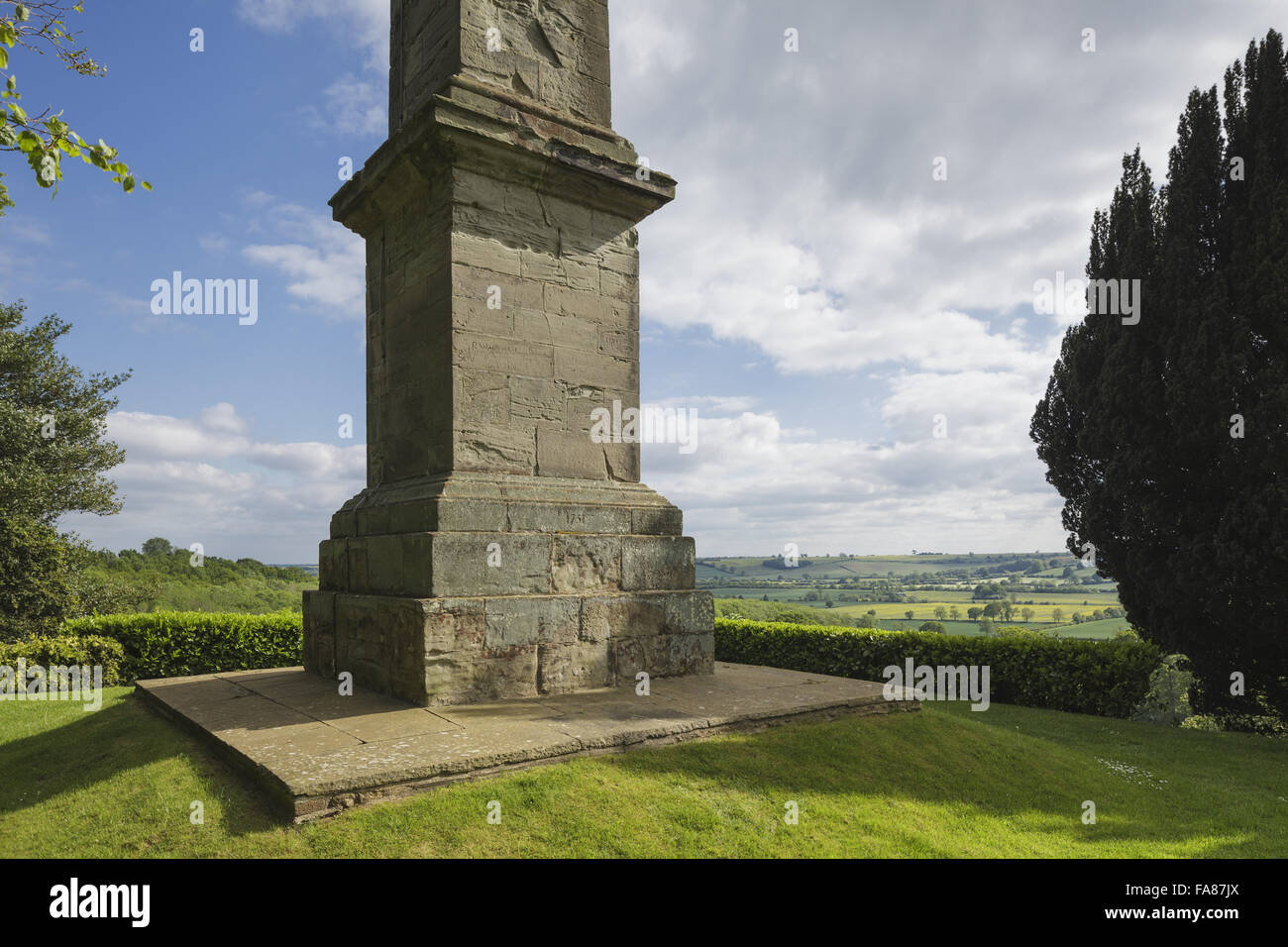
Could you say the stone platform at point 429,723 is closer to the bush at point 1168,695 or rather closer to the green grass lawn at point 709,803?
Answer: the green grass lawn at point 709,803

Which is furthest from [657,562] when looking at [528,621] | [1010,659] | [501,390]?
[1010,659]

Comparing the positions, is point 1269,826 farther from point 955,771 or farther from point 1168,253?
point 1168,253

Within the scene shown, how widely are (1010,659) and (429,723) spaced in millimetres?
8920

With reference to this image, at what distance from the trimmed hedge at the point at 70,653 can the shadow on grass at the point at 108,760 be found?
12.4 feet

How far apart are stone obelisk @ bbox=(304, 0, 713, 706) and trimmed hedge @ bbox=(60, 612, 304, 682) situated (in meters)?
4.06

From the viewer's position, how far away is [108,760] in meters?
4.93

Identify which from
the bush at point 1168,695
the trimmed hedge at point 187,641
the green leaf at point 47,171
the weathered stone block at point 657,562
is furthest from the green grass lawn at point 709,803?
the bush at point 1168,695

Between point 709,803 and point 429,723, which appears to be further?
point 429,723

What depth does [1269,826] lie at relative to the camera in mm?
5137

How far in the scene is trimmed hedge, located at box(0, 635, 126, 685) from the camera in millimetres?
9664

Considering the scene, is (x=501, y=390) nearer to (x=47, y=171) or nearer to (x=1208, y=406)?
(x=47, y=171)
